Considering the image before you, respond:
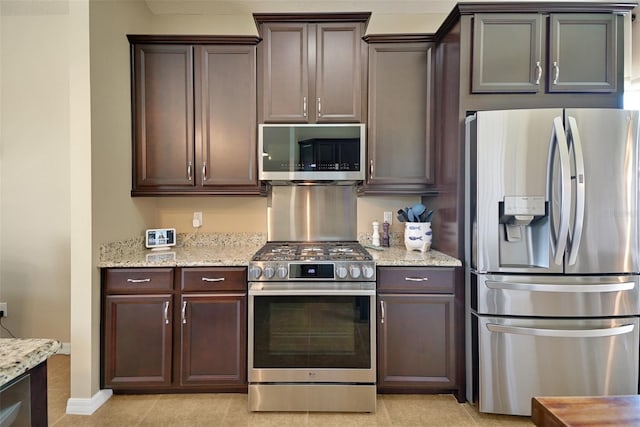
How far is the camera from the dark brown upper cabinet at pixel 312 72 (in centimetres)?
254

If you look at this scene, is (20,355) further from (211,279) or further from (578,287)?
(578,287)

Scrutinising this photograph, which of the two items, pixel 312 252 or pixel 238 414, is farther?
pixel 312 252

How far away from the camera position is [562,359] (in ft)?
6.50

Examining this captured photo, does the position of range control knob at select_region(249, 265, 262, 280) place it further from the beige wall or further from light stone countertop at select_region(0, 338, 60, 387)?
the beige wall

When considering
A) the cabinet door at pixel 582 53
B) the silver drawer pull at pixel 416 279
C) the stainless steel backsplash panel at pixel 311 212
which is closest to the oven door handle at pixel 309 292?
the silver drawer pull at pixel 416 279

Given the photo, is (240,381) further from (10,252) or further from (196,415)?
(10,252)

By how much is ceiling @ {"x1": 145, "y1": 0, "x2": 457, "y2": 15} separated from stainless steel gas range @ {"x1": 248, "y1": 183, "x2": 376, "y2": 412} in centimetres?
224

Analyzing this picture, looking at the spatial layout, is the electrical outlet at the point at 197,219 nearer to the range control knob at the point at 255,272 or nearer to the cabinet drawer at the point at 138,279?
the cabinet drawer at the point at 138,279

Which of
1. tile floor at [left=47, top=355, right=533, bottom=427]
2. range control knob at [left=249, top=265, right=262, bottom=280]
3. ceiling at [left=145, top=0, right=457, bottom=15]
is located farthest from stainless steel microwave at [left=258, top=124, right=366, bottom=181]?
tile floor at [left=47, top=355, right=533, bottom=427]

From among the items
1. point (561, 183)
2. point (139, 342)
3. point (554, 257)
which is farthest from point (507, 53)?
point (139, 342)

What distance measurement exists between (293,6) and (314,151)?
55.0 inches

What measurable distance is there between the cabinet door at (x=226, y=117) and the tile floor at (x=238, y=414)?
1545 millimetres

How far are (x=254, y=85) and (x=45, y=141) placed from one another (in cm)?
186

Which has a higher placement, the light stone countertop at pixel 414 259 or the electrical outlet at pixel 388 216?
the electrical outlet at pixel 388 216
